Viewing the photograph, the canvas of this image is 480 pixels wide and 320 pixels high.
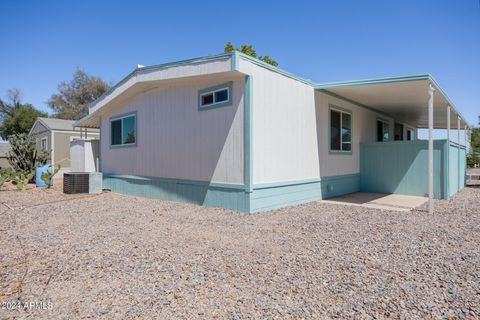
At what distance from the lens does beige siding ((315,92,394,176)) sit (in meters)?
7.82

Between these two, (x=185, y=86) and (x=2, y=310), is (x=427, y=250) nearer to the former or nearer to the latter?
(x=2, y=310)

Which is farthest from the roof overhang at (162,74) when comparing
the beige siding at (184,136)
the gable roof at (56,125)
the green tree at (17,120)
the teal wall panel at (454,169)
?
the green tree at (17,120)

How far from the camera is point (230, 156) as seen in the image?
Answer: 600cm

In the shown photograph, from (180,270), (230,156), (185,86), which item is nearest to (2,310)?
(180,270)

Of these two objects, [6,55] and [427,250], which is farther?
[6,55]

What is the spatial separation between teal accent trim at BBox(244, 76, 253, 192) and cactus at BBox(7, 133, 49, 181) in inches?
437

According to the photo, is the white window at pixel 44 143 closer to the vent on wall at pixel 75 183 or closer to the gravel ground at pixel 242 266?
the vent on wall at pixel 75 183

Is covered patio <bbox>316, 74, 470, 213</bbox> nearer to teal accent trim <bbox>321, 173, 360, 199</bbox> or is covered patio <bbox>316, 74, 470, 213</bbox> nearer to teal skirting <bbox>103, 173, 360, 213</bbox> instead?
teal accent trim <bbox>321, 173, 360, 199</bbox>

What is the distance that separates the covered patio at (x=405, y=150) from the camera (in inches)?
271

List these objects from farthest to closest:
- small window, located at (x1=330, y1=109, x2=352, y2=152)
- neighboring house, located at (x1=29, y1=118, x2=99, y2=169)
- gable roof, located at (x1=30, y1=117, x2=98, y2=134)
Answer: gable roof, located at (x1=30, y1=117, x2=98, y2=134) < neighboring house, located at (x1=29, y1=118, x2=99, y2=169) < small window, located at (x1=330, y1=109, x2=352, y2=152)

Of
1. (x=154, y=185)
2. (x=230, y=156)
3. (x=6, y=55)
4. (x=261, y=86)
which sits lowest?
(x=154, y=185)

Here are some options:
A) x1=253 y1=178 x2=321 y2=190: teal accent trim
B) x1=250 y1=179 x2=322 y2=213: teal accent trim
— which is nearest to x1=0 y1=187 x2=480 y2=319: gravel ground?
x1=250 y1=179 x2=322 y2=213: teal accent trim

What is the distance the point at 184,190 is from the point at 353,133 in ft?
18.2

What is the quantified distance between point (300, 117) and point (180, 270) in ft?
16.4
